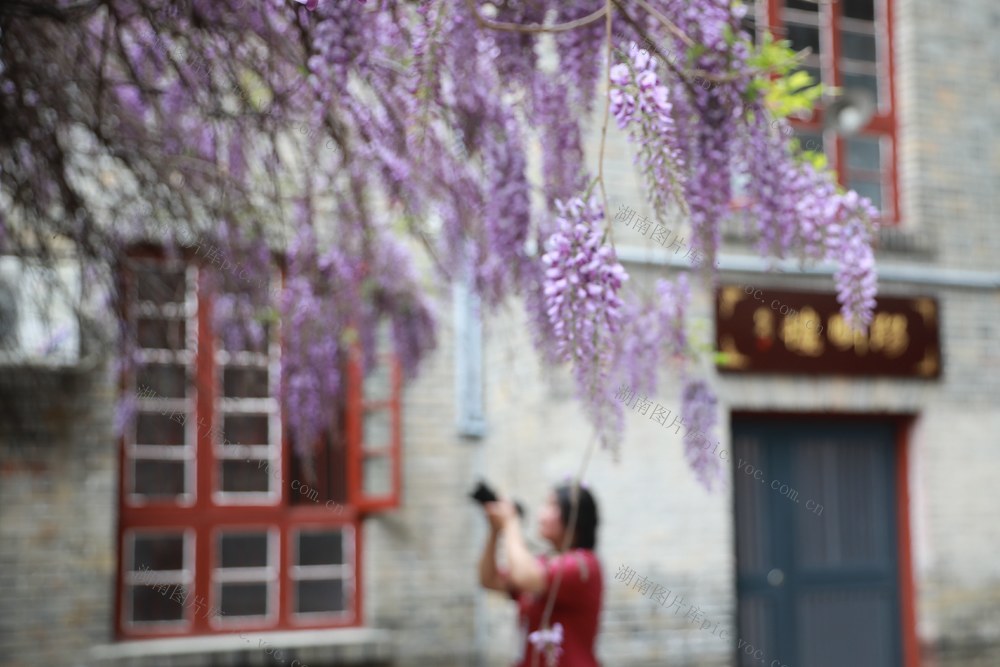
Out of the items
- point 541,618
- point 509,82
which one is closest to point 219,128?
point 509,82

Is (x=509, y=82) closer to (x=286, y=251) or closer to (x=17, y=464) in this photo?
(x=286, y=251)

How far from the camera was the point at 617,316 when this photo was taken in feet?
9.21

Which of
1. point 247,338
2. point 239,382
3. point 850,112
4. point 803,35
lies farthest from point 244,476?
point 803,35

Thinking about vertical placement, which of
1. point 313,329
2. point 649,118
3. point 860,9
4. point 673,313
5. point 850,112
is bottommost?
point 673,313

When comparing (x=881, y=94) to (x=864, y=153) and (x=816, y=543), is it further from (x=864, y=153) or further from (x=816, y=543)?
(x=816, y=543)

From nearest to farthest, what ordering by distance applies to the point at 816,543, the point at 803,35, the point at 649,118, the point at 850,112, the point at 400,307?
the point at 649,118
the point at 400,307
the point at 850,112
the point at 816,543
the point at 803,35

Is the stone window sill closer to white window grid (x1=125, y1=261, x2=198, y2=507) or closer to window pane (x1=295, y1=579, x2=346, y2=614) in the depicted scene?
window pane (x1=295, y1=579, x2=346, y2=614)

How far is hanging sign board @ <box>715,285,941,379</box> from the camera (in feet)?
24.4

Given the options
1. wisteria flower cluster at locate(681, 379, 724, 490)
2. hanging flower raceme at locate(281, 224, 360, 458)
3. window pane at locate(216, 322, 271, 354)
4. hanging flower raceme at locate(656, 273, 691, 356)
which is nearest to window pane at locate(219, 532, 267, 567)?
hanging flower raceme at locate(281, 224, 360, 458)

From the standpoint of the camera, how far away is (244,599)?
731cm

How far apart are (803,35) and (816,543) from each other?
3.11 m

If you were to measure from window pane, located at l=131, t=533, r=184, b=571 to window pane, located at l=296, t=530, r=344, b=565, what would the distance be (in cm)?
67

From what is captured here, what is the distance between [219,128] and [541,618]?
7.53 ft

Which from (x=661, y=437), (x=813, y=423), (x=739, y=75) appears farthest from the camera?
(x=813, y=423)
